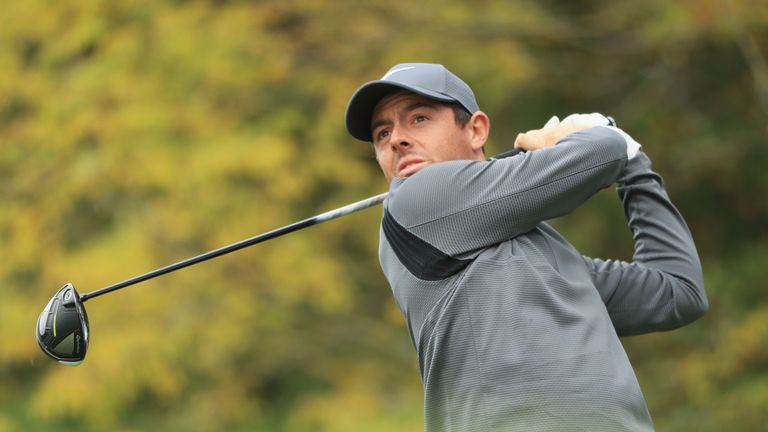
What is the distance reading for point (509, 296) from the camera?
7.70 feet

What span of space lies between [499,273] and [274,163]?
5.37 meters

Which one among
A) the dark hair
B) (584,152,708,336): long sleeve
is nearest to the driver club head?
the dark hair

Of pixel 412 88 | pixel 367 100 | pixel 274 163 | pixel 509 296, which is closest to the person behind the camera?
pixel 509 296

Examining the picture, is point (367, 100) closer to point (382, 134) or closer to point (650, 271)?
point (382, 134)

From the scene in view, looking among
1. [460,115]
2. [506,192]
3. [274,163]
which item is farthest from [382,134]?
[274,163]

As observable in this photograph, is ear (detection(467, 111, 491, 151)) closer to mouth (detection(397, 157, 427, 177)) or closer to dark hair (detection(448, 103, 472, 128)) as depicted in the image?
dark hair (detection(448, 103, 472, 128))

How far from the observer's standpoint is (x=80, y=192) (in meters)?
7.68

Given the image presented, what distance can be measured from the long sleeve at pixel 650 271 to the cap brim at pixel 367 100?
53 cm

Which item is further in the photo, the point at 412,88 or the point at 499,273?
the point at 412,88

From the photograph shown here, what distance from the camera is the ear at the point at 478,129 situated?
2.78 metres

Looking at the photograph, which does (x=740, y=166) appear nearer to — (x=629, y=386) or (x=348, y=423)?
(x=348, y=423)

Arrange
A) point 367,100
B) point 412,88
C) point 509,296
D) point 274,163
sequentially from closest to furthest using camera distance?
point 509,296 → point 412,88 → point 367,100 → point 274,163

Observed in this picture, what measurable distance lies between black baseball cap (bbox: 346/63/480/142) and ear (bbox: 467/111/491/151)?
0.02 metres

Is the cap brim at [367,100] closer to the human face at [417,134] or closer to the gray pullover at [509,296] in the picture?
the human face at [417,134]
